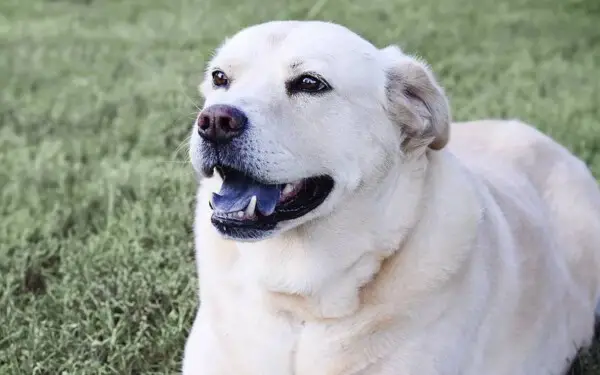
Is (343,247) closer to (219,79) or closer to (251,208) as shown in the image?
(251,208)

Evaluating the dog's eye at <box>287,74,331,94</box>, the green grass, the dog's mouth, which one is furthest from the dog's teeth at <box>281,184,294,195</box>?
the green grass

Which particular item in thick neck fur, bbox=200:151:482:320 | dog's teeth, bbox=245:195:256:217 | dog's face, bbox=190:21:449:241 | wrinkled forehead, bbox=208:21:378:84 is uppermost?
wrinkled forehead, bbox=208:21:378:84

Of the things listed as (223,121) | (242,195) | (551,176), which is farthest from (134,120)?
(223,121)

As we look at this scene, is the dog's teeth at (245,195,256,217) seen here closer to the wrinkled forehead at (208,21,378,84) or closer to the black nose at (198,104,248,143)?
the black nose at (198,104,248,143)

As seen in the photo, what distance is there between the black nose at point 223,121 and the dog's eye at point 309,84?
0.74ft

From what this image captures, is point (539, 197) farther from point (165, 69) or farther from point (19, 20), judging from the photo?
point (19, 20)

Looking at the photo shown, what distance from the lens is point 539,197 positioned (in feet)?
12.5

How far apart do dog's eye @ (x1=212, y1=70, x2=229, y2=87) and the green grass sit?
2.73ft

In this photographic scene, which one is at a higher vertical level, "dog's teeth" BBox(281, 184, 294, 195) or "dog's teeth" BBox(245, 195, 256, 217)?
"dog's teeth" BBox(281, 184, 294, 195)

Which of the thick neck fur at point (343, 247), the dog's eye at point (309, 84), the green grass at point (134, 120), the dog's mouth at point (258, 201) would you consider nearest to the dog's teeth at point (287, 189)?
the dog's mouth at point (258, 201)

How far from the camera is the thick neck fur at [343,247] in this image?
109 inches

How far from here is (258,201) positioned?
2670mm

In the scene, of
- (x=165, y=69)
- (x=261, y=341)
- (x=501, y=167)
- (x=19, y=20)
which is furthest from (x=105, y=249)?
(x=19, y=20)

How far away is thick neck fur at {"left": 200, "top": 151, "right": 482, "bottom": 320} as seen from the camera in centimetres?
277
